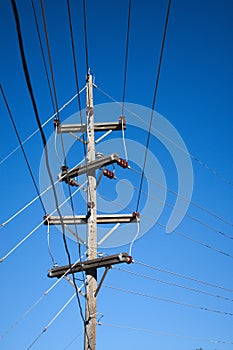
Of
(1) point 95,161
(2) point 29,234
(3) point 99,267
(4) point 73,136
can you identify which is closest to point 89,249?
(3) point 99,267

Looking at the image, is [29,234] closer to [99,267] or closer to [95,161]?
[99,267]

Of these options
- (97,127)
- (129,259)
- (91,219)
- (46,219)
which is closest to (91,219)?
(91,219)

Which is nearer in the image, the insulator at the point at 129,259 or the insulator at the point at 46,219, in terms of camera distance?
the insulator at the point at 129,259

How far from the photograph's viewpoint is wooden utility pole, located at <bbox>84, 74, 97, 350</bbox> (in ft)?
30.8

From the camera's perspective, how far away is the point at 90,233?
412 inches

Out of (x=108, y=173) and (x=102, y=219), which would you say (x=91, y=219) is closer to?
(x=102, y=219)

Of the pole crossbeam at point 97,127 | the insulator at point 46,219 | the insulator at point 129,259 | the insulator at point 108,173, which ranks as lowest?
the insulator at point 46,219

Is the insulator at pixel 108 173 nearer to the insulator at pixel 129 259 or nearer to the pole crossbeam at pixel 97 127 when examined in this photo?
the pole crossbeam at pixel 97 127

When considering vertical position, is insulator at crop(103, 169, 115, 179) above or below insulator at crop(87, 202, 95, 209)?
above

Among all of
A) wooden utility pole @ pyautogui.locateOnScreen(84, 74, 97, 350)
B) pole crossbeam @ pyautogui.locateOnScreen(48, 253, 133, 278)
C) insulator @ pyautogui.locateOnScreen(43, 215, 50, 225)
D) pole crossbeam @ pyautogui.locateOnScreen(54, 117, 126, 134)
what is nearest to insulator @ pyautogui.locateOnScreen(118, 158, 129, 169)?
Answer: wooden utility pole @ pyautogui.locateOnScreen(84, 74, 97, 350)

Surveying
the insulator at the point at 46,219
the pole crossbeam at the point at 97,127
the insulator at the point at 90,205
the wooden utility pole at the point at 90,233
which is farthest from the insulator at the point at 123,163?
the insulator at the point at 46,219

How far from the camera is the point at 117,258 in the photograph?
977cm

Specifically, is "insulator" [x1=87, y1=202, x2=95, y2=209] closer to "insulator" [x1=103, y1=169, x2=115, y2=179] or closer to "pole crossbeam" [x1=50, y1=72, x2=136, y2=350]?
"pole crossbeam" [x1=50, y1=72, x2=136, y2=350]

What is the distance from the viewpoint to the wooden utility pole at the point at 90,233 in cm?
938
